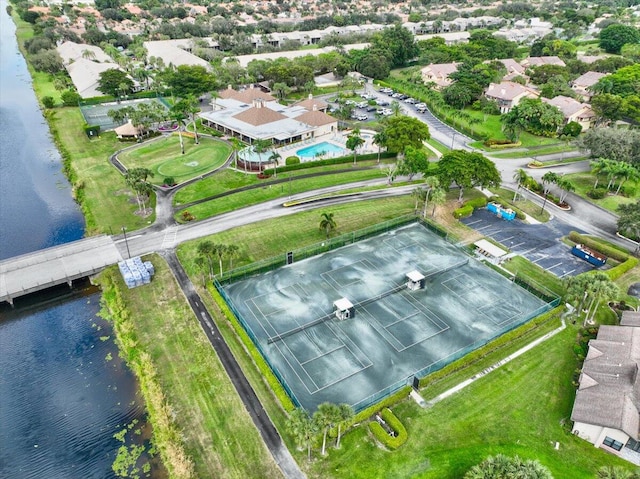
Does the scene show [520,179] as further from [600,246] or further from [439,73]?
[439,73]

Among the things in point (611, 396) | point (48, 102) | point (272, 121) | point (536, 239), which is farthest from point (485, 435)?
point (48, 102)

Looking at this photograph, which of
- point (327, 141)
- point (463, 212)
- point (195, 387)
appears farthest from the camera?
point (327, 141)

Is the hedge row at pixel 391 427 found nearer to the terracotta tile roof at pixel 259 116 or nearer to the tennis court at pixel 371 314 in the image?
the tennis court at pixel 371 314

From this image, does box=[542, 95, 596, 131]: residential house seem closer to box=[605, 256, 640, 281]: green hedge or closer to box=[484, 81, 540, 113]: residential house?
box=[484, 81, 540, 113]: residential house

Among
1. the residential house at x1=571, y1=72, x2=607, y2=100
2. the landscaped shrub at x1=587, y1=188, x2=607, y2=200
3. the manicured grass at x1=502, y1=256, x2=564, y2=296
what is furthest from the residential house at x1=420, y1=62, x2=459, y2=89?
the manicured grass at x1=502, y1=256, x2=564, y2=296

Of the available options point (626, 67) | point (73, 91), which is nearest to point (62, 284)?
point (73, 91)
